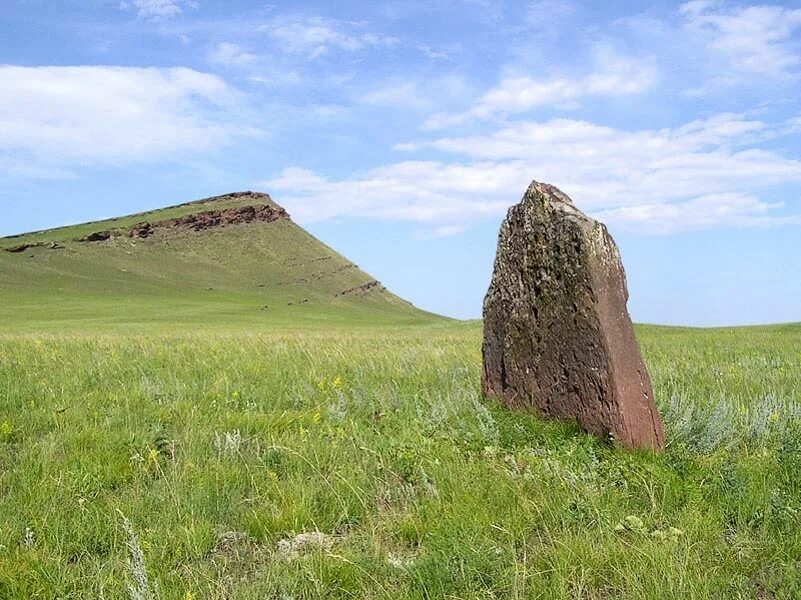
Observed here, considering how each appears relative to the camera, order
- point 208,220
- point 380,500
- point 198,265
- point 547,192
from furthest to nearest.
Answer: point 208,220, point 198,265, point 547,192, point 380,500

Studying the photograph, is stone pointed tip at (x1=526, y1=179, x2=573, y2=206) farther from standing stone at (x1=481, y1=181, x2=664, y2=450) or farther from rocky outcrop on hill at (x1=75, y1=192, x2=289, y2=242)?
rocky outcrop on hill at (x1=75, y1=192, x2=289, y2=242)

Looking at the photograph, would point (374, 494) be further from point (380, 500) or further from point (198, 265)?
point (198, 265)

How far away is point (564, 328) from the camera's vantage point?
276 inches

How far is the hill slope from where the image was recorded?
9700 centimetres

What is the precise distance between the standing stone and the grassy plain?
12.6 inches

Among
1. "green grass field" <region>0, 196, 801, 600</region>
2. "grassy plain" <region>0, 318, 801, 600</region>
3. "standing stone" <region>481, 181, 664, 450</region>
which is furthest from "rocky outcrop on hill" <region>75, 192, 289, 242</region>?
"standing stone" <region>481, 181, 664, 450</region>

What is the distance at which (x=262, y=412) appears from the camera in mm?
7566

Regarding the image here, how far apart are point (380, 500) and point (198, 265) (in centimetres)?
14799

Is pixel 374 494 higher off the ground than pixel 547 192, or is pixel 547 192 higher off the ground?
pixel 547 192

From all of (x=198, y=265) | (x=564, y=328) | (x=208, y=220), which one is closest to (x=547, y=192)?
(x=564, y=328)

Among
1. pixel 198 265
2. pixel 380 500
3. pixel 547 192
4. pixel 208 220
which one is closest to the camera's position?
pixel 380 500

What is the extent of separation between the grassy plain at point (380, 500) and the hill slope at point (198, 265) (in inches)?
2596

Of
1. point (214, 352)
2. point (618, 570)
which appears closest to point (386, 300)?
point (214, 352)

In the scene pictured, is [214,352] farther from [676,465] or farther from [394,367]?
[676,465]
